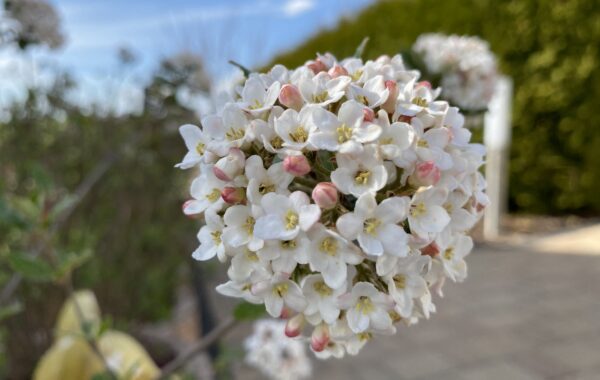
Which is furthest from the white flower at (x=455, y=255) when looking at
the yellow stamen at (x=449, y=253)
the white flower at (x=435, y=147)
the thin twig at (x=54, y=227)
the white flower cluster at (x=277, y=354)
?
the white flower cluster at (x=277, y=354)

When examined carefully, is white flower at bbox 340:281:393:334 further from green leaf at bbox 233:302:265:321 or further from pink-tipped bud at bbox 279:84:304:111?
green leaf at bbox 233:302:265:321

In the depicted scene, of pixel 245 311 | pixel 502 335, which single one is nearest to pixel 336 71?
pixel 245 311

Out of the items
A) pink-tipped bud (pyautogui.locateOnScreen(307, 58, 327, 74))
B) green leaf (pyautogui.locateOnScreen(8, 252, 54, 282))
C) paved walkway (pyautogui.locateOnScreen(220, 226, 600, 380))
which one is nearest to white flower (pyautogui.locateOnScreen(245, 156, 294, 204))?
pink-tipped bud (pyautogui.locateOnScreen(307, 58, 327, 74))

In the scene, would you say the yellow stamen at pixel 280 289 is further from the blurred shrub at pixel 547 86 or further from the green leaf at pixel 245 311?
the blurred shrub at pixel 547 86

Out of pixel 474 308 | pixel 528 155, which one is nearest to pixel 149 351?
pixel 474 308

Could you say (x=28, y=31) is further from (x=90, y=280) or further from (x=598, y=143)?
(x=598, y=143)

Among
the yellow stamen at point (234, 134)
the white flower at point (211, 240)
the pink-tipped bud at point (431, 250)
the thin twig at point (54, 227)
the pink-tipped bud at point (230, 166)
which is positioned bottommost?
the thin twig at point (54, 227)

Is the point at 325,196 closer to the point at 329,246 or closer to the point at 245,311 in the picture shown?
the point at 329,246
